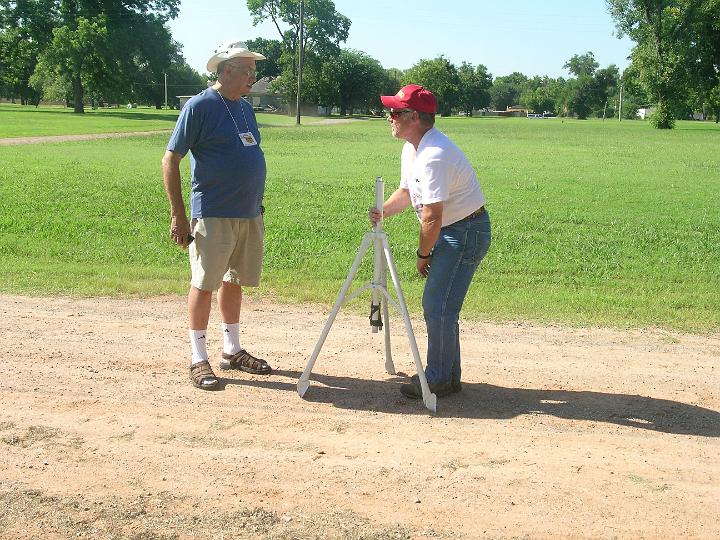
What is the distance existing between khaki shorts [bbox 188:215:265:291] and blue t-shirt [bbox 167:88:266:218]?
0.09m

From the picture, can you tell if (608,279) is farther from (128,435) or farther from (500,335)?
(128,435)

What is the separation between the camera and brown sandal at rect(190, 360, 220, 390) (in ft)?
19.4

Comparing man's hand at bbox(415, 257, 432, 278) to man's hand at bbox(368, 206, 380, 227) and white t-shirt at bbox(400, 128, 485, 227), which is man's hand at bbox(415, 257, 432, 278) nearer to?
white t-shirt at bbox(400, 128, 485, 227)

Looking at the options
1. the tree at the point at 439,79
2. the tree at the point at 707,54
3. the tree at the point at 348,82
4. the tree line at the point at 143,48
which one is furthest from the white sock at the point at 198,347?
the tree at the point at 439,79

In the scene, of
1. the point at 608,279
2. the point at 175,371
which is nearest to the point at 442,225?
the point at 175,371

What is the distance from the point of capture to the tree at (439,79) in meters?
127

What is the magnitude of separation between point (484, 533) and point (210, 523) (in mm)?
1196

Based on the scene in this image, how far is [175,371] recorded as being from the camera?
630 centimetres

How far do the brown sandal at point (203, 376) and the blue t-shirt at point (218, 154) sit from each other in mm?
1012

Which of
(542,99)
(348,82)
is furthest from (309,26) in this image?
(542,99)

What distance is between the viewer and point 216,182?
5.94 m

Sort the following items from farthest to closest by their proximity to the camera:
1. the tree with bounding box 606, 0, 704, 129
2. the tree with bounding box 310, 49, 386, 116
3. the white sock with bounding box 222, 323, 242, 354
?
the tree with bounding box 310, 49, 386, 116 < the tree with bounding box 606, 0, 704, 129 < the white sock with bounding box 222, 323, 242, 354

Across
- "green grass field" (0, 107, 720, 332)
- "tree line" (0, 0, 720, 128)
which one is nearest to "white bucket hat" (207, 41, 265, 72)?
"green grass field" (0, 107, 720, 332)

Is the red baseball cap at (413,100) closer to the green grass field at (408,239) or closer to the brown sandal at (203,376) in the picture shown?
the brown sandal at (203,376)
